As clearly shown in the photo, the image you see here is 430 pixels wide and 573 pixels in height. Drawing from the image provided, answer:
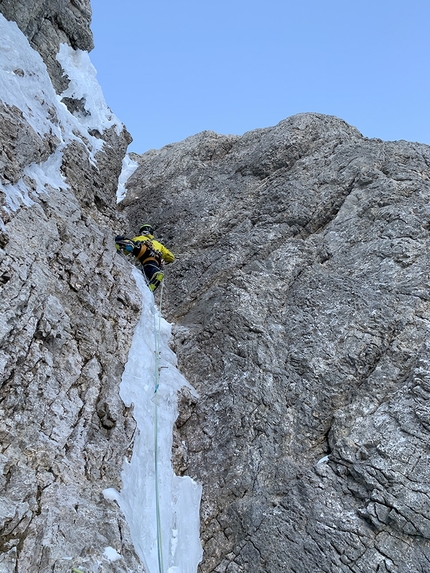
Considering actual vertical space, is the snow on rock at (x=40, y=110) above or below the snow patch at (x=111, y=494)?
above

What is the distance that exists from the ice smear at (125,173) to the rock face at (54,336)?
2.59 meters

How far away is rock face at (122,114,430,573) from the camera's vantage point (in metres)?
7.45

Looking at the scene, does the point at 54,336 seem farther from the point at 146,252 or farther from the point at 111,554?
the point at 146,252

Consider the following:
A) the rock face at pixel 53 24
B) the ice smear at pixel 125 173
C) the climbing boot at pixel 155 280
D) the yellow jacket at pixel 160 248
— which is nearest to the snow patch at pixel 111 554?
the climbing boot at pixel 155 280

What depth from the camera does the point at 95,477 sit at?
7.00 meters

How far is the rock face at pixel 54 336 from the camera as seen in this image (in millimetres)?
5766

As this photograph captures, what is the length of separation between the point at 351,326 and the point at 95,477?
6.17m

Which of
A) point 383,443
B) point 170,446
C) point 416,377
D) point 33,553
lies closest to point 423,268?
point 416,377

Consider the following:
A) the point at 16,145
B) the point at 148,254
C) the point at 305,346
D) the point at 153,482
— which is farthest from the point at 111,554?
the point at 16,145

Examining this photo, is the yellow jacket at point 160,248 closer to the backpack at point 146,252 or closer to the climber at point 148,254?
the climber at point 148,254

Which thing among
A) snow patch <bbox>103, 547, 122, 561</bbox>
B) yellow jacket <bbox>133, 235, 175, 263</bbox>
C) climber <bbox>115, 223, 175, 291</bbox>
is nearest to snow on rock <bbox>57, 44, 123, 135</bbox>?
yellow jacket <bbox>133, 235, 175, 263</bbox>

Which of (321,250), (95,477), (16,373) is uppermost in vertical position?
(321,250)

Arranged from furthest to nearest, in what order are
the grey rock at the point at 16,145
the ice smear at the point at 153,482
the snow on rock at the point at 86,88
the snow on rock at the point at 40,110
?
the snow on rock at the point at 86,88 → the snow on rock at the point at 40,110 → the grey rock at the point at 16,145 → the ice smear at the point at 153,482

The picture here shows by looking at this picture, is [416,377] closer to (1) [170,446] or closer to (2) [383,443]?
(2) [383,443]
